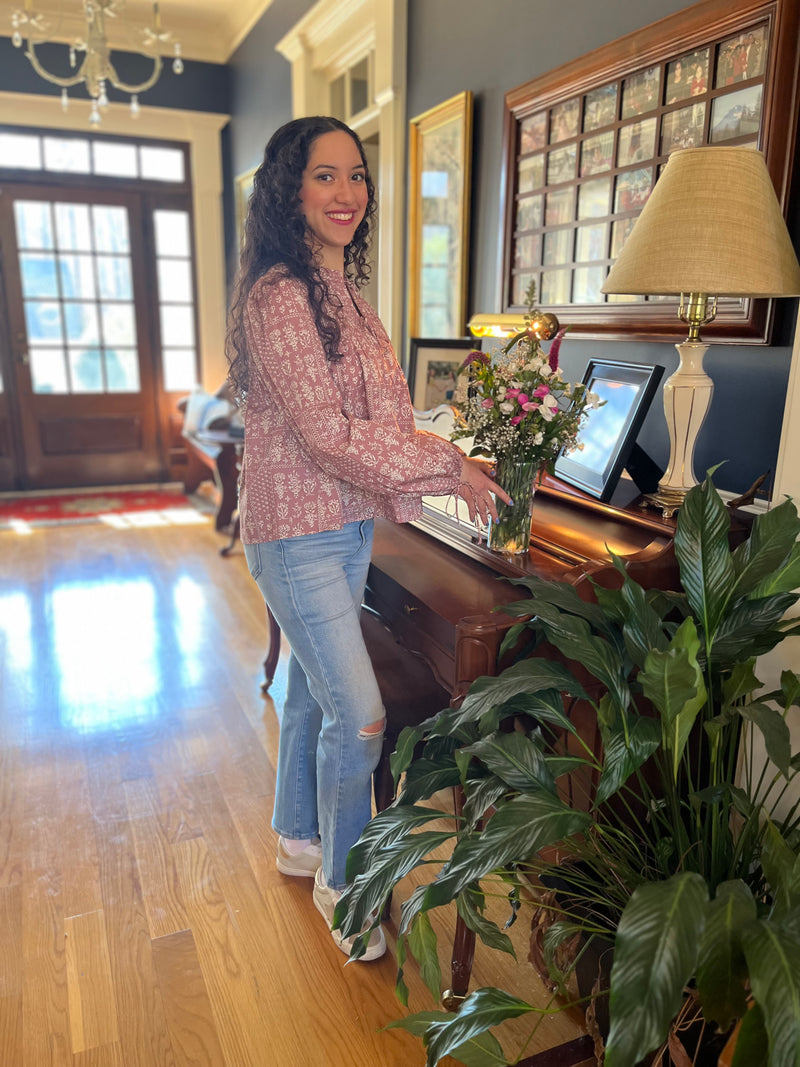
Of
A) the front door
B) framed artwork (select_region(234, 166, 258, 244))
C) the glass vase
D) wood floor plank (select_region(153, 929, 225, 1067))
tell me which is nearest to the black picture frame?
the glass vase

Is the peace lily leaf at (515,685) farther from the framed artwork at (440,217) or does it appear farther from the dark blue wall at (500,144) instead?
the framed artwork at (440,217)

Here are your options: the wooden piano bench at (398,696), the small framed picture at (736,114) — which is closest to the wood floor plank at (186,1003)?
the wooden piano bench at (398,696)

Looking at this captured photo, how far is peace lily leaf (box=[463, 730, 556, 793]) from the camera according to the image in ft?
3.99

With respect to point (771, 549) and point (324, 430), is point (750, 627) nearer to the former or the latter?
point (771, 549)

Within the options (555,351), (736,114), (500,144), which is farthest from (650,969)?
(500,144)

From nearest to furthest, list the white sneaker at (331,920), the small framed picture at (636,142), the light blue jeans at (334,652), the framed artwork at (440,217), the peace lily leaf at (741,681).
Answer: the peace lily leaf at (741,681) < the light blue jeans at (334,652) < the white sneaker at (331,920) < the small framed picture at (636,142) < the framed artwork at (440,217)

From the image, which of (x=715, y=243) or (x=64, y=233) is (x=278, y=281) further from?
(x=64, y=233)

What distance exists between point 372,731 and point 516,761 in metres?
0.50

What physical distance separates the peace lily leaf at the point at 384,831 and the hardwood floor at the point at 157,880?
481 millimetres

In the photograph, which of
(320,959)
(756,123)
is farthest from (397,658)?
(756,123)

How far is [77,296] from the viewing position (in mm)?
6066

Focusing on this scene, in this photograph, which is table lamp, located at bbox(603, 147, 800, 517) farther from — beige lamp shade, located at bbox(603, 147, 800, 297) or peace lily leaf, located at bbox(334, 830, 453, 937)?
peace lily leaf, located at bbox(334, 830, 453, 937)

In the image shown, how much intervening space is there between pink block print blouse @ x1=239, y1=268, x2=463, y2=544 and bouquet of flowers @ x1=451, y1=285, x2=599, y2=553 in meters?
0.11

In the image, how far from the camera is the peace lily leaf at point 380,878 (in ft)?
3.92
